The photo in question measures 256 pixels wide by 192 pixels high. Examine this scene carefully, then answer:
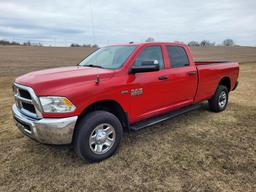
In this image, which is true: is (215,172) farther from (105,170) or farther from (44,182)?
(44,182)

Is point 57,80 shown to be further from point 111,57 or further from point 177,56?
point 177,56

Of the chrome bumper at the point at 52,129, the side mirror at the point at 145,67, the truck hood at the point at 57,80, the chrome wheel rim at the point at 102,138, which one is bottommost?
the chrome wheel rim at the point at 102,138

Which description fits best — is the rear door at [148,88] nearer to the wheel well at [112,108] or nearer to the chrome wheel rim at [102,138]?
the wheel well at [112,108]

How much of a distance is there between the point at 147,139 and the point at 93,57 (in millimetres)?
2100

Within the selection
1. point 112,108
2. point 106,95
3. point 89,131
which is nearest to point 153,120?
point 112,108

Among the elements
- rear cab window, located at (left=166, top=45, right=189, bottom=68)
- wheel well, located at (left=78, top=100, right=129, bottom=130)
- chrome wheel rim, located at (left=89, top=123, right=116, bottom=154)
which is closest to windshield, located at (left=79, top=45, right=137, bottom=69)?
wheel well, located at (left=78, top=100, right=129, bottom=130)

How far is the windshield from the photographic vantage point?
11.9ft

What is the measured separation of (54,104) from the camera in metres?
2.70

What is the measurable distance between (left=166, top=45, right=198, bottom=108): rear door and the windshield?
3.11 ft

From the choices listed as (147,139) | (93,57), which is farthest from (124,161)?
(93,57)

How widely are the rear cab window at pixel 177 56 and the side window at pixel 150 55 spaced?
0.87 feet

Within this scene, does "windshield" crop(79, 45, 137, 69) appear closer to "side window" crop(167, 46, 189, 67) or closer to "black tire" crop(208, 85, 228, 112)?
"side window" crop(167, 46, 189, 67)

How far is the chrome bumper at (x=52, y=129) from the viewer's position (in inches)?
106

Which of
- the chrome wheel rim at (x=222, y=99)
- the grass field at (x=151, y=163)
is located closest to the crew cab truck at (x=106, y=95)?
the grass field at (x=151, y=163)
